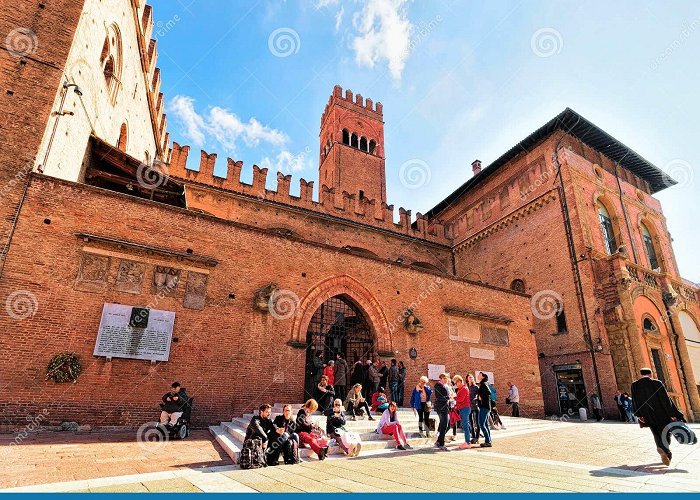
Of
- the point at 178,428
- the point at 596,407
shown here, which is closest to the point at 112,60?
the point at 178,428

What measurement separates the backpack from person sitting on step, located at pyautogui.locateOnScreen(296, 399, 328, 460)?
0.93m

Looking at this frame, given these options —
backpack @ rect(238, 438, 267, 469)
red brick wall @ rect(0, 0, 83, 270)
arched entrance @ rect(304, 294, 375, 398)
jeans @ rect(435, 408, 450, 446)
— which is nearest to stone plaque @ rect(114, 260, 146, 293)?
red brick wall @ rect(0, 0, 83, 270)

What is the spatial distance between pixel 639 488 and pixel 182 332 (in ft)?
28.4

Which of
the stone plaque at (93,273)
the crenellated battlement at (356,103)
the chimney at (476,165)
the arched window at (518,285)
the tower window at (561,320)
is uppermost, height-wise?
the crenellated battlement at (356,103)

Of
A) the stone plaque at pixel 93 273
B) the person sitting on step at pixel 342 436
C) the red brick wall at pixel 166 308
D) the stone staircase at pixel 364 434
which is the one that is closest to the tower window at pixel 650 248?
the red brick wall at pixel 166 308

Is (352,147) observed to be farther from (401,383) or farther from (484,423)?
(484,423)

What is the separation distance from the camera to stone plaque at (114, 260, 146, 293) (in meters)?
8.88

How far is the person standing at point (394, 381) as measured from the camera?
10750 mm

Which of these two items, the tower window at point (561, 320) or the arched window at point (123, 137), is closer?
the arched window at point (123, 137)

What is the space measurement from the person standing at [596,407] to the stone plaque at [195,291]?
47.9 feet

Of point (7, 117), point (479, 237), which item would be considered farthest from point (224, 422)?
point (479, 237)

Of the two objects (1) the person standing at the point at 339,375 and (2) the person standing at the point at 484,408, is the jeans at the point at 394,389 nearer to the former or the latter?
(1) the person standing at the point at 339,375

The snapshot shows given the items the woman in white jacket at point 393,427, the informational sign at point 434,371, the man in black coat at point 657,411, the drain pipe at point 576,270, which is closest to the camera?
the man in black coat at point 657,411

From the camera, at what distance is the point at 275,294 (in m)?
10.6
